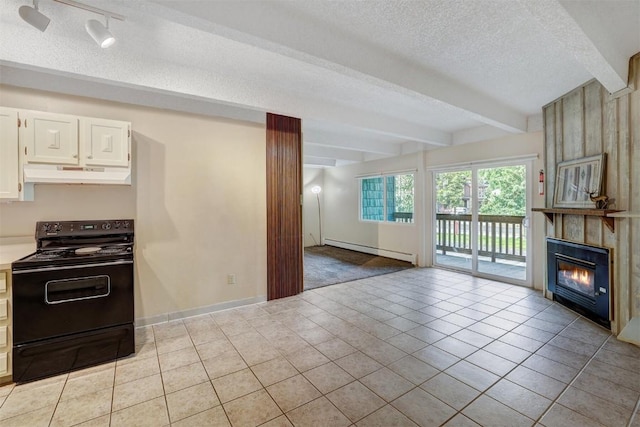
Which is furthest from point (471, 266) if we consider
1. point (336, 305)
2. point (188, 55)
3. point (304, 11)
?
point (188, 55)

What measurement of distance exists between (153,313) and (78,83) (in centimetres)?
245

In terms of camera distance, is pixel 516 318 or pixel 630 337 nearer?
pixel 630 337

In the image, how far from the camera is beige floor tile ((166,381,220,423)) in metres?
1.91

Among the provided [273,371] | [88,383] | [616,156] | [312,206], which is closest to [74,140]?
[88,383]

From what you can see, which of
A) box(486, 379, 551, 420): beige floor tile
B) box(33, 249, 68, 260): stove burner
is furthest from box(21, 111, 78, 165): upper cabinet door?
box(486, 379, 551, 420): beige floor tile

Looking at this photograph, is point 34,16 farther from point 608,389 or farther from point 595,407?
point 608,389

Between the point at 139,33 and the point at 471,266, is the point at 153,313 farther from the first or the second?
the point at 471,266

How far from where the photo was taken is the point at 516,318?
11.1 feet

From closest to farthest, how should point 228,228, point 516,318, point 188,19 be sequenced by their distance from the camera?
1. point 188,19
2. point 516,318
3. point 228,228

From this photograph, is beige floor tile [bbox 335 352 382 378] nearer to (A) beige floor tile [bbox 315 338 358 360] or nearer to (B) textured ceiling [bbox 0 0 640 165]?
(A) beige floor tile [bbox 315 338 358 360]

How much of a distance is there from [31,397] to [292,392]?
181 centimetres

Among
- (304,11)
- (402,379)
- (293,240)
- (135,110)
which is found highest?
(304,11)

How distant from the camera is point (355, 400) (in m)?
2.01

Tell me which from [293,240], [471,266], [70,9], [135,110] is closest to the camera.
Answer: [70,9]
